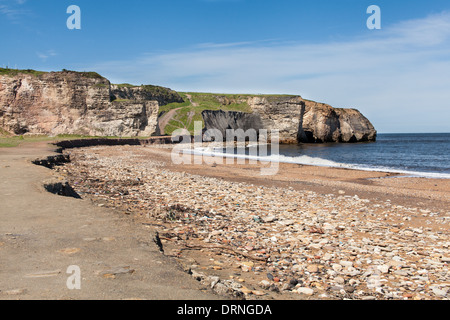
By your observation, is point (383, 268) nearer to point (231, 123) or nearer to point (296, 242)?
point (296, 242)

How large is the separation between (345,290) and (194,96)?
304ft

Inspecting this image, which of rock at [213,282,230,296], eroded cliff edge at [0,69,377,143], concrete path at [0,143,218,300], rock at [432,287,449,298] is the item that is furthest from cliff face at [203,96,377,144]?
rock at [213,282,230,296]

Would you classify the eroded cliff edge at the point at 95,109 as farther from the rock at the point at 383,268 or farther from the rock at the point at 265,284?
the rock at the point at 383,268

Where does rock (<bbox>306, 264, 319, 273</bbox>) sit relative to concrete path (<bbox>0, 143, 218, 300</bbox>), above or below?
below

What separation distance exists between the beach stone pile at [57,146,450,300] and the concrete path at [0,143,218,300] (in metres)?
0.71

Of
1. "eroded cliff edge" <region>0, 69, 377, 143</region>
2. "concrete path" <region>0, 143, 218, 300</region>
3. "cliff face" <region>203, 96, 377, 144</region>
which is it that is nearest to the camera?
"concrete path" <region>0, 143, 218, 300</region>

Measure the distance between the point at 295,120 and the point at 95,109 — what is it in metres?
45.3

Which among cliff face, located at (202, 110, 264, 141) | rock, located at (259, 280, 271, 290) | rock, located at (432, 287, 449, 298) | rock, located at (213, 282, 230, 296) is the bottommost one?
rock, located at (432, 287, 449, 298)

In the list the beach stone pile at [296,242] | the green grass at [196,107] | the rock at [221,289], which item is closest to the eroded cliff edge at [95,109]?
the green grass at [196,107]

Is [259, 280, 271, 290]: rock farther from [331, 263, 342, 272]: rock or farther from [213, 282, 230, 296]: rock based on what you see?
[331, 263, 342, 272]: rock

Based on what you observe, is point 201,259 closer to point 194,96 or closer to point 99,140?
point 99,140

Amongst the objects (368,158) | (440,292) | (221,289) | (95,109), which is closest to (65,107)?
(95,109)

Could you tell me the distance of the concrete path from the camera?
128 inches

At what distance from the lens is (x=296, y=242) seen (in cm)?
709
